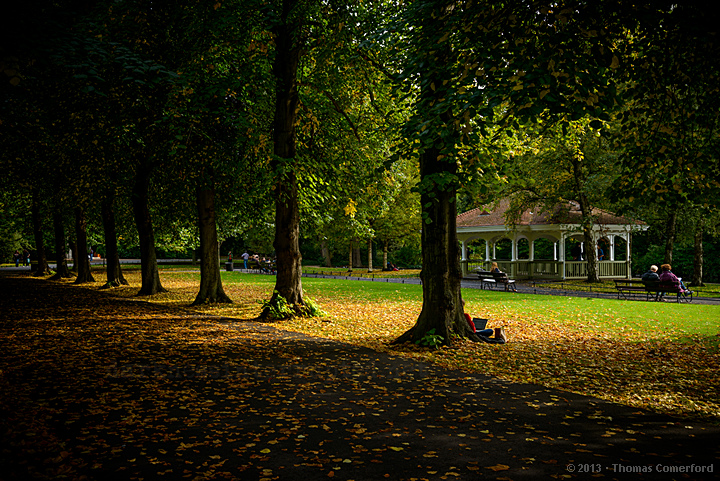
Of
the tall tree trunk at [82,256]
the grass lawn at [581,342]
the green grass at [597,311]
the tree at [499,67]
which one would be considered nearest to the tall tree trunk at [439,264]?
the grass lawn at [581,342]

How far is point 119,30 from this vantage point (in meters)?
12.4

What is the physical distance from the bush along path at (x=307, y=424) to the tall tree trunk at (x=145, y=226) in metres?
12.5

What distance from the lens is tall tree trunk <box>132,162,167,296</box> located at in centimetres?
2069

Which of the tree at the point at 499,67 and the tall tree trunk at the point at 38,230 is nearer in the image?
the tree at the point at 499,67

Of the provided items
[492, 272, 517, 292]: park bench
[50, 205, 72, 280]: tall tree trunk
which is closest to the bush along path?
[492, 272, 517, 292]: park bench

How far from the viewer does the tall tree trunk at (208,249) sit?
1717cm

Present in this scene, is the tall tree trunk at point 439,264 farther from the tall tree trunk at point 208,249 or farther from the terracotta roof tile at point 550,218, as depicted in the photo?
the terracotta roof tile at point 550,218

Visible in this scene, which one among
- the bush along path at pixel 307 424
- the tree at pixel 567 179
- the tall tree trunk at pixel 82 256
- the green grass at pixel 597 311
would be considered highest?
the tree at pixel 567 179

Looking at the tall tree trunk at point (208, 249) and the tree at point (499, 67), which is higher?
the tree at point (499, 67)

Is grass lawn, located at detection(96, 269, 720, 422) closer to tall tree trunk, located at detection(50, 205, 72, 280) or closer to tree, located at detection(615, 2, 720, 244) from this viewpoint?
tree, located at detection(615, 2, 720, 244)

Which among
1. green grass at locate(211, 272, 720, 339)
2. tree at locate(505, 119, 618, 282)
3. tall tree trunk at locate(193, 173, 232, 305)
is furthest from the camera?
tree at locate(505, 119, 618, 282)

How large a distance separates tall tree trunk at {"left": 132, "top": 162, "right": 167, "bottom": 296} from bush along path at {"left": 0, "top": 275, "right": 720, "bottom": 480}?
1251cm

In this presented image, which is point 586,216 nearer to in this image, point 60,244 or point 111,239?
point 111,239

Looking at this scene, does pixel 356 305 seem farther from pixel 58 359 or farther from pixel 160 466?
pixel 160 466
